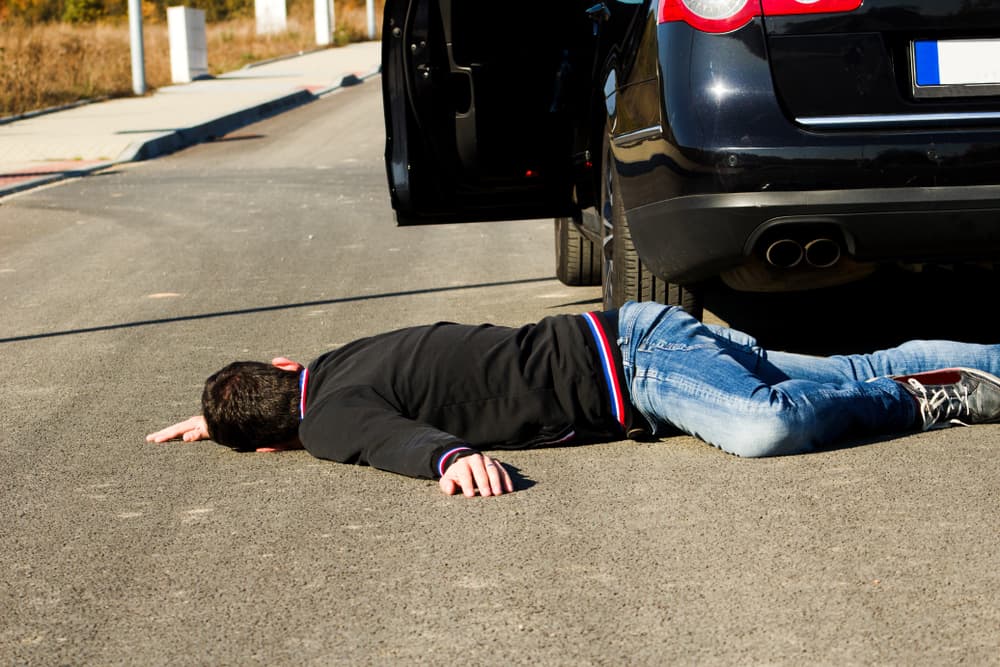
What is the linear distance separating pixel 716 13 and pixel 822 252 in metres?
0.83

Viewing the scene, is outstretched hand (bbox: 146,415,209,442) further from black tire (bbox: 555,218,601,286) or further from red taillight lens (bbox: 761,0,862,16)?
black tire (bbox: 555,218,601,286)

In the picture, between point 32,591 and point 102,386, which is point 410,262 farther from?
point 32,591

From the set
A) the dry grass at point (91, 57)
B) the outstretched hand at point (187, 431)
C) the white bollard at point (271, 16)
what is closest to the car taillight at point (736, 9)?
the outstretched hand at point (187, 431)

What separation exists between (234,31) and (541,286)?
45870 millimetres

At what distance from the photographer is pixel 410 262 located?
925 cm

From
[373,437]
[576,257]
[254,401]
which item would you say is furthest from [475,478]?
[576,257]

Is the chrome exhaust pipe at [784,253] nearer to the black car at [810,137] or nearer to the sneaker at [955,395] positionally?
the black car at [810,137]

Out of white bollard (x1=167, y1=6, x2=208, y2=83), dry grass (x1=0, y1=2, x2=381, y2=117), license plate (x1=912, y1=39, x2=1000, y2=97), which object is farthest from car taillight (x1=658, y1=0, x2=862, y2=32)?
white bollard (x1=167, y1=6, x2=208, y2=83)

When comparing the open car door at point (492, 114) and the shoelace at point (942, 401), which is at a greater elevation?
the open car door at point (492, 114)

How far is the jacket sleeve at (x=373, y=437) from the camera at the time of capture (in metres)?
4.11

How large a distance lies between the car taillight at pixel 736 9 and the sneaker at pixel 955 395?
117 centimetres

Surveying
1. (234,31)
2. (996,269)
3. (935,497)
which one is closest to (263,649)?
(935,497)

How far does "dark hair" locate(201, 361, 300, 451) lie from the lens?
450cm

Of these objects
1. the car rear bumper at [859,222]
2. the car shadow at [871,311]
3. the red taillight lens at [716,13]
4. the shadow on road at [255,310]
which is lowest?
the shadow on road at [255,310]
